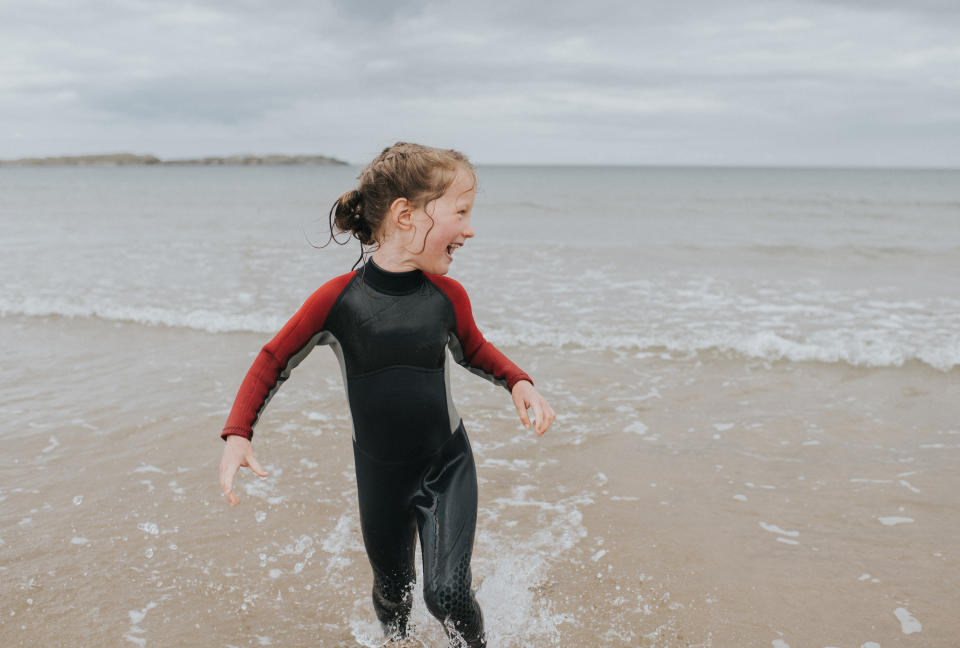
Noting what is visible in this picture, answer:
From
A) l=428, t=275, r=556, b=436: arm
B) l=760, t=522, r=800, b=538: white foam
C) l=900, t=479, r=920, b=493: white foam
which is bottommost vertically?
l=760, t=522, r=800, b=538: white foam

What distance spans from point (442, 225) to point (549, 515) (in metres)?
2.52

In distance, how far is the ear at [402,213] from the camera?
246 centimetres

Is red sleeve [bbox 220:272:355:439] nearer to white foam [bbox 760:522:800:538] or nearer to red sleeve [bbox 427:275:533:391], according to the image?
red sleeve [bbox 427:275:533:391]

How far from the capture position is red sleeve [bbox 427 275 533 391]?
8.70ft

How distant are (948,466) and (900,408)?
1.36 meters

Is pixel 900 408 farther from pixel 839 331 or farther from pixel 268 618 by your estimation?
pixel 268 618

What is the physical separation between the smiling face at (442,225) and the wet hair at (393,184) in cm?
2

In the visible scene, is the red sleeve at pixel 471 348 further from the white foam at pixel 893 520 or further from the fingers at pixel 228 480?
the white foam at pixel 893 520

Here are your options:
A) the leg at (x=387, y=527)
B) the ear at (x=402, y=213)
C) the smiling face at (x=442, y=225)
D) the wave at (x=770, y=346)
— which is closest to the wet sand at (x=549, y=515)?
the leg at (x=387, y=527)

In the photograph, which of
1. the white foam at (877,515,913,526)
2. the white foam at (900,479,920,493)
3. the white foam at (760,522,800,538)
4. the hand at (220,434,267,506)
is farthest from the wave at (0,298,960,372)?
the hand at (220,434,267,506)

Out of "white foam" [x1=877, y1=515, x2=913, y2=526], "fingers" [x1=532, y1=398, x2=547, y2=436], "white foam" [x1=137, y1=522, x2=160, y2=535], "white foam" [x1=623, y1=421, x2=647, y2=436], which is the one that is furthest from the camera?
"white foam" [x1=623, y1=421, x2=647, y2=436]

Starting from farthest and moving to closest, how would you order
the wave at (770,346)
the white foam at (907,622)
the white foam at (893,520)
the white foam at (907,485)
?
the wave at (770,346), the white foam at (907,485), the white foam at (893,520), the white foam at (907,622)

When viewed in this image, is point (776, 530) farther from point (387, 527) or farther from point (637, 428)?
point (387, 527)

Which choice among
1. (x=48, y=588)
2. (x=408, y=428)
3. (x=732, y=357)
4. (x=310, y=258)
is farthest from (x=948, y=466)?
(x=310, y=258)
